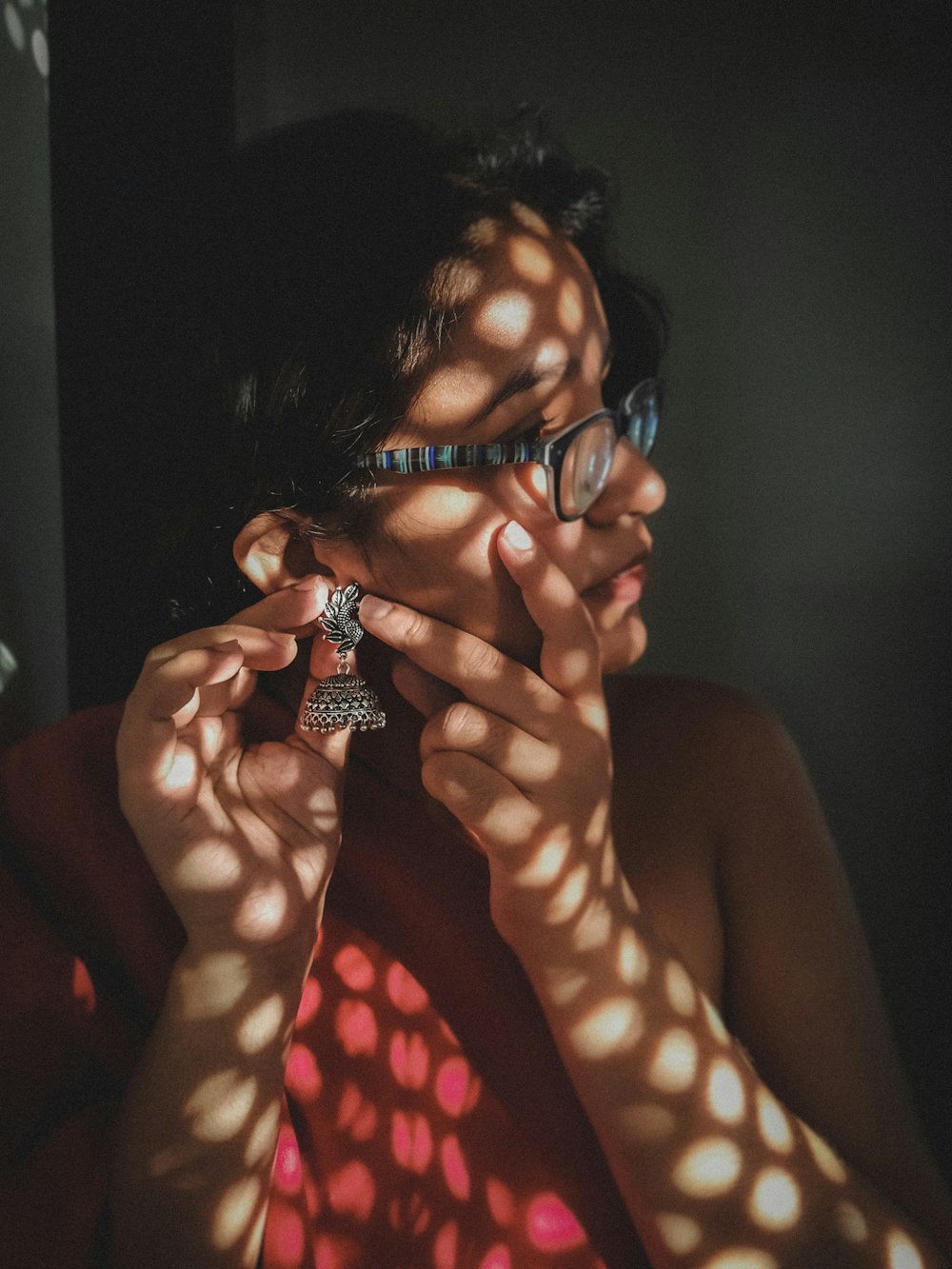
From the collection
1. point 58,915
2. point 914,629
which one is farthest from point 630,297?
point 58,915

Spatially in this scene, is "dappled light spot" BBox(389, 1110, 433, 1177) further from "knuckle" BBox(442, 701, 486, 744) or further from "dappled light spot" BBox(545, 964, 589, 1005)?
"knuckle" BBox(442, 701, 486, 744)

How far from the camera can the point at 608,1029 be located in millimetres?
940

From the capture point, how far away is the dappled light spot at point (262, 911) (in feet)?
3.04

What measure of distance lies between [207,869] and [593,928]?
0.44 metres

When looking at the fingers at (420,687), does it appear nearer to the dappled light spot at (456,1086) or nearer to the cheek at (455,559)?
the cheek at (455,559)

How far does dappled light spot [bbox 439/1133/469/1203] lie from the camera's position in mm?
Answer: 1012

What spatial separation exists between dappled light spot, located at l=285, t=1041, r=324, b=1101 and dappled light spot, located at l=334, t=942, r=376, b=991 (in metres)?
0.10

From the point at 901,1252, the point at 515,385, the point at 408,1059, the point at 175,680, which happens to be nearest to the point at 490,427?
the point at 515,385

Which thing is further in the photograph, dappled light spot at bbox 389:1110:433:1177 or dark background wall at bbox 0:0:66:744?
dark background wall at bbox 0:0:66:744

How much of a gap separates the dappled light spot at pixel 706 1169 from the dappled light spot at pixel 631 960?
0.18 metres

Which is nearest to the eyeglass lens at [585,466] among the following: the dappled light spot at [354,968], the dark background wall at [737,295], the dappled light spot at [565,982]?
the dappled light spot at [565,982]

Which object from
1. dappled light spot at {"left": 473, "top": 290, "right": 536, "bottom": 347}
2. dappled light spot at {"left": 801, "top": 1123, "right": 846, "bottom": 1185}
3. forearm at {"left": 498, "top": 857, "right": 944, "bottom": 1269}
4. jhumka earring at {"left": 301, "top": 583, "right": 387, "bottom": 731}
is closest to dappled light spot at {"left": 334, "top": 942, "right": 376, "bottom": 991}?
forearm at {"left": 498, "top": 857, "right": 944, "bottom": 1269}

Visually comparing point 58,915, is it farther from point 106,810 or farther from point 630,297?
point 630,297

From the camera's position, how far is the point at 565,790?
3.11 feet
